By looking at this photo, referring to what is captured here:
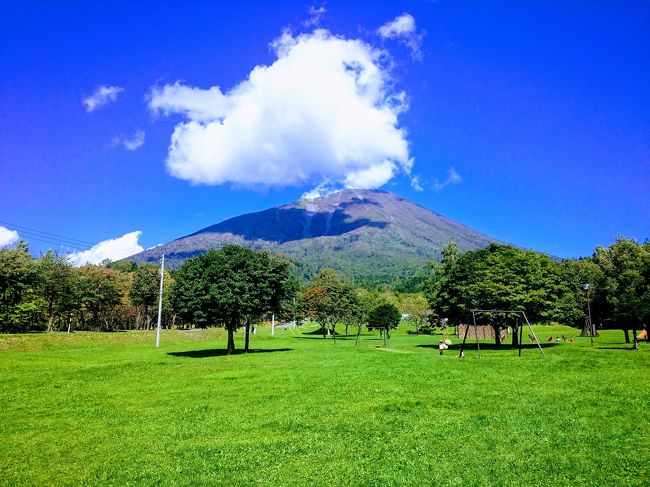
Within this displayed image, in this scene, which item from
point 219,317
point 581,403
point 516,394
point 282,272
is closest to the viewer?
point 581,403

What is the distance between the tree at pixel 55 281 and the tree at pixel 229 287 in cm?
4676

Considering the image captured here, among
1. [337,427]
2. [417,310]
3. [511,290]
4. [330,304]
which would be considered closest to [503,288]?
[511,290]

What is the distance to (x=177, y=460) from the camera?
12969 millimetres

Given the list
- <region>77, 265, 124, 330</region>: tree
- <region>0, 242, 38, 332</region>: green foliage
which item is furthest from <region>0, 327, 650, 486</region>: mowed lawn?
<region>77, 265, 124, 330</region>: tree

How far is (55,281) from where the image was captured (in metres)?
81.4

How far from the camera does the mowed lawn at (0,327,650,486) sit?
11.7 meters

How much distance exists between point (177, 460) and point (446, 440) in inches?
324

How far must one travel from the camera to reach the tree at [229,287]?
44875 millimetres

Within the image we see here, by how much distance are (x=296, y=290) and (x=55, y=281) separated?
1923 inches

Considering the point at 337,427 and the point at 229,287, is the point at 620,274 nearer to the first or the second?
the point at 229,287

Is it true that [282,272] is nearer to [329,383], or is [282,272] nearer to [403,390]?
[329,383]

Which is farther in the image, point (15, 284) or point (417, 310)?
point (417, 310)

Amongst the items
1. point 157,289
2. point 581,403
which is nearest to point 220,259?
point 581,403

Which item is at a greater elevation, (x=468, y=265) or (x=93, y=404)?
(x=468, y=265)
